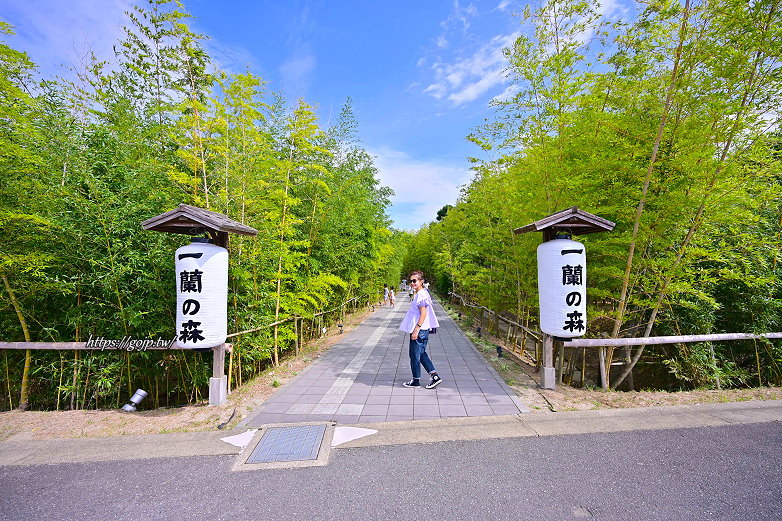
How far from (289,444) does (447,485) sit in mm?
1568

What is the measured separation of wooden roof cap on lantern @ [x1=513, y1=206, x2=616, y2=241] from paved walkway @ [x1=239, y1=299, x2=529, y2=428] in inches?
92.5

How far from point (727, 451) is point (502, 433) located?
1954 millimetres

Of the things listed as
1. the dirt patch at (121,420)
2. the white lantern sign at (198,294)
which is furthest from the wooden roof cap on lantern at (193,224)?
the dirt patch at (121,420)

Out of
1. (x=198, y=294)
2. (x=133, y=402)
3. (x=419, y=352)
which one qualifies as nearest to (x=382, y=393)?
(x=419, y=352)

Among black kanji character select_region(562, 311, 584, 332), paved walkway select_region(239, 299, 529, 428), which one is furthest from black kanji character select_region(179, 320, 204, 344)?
black kanji character select_region(562, 311, 584, 332)

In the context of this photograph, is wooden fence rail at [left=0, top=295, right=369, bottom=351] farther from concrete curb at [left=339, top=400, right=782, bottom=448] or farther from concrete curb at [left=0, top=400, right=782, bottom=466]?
concrete curb at [left=339, top=400, right=782, bottom=448]

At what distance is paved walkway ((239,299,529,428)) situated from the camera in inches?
145

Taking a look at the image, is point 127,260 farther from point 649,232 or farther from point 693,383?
point 693,383

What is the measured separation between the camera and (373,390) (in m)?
4.51

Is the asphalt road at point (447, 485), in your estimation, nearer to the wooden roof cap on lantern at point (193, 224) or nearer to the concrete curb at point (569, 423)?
the concrete curb at point (569, 423)

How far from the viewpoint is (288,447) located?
9.71 ft

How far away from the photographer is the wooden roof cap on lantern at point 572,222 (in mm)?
3996

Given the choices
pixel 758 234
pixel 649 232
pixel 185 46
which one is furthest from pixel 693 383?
pixel 185 46

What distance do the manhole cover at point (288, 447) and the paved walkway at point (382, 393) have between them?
23 cm
